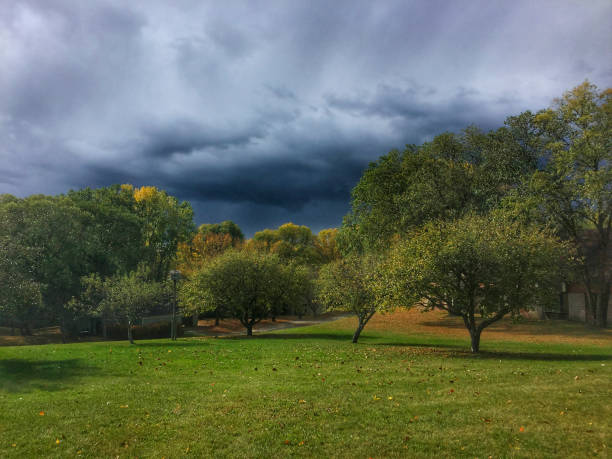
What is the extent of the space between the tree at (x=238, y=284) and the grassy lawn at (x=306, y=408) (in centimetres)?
1522

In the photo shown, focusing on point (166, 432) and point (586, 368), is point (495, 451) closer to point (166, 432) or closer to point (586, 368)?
point (166, 432)

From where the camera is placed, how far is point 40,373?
575 inches

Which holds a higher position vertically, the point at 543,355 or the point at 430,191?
the point at 430,191

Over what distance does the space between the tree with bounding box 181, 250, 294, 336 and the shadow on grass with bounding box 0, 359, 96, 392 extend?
15.2 m

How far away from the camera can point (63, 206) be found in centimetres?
3819

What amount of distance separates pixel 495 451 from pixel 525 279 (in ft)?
40.2

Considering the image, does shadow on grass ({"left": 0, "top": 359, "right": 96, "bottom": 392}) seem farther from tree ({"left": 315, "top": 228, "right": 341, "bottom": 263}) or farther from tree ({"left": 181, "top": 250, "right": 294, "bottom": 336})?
tree ({"left": 315, "top": 228, "right": 341, "bottom": 263})

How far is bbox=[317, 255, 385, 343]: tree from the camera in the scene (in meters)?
25.3

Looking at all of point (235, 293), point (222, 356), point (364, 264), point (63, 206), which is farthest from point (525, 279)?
point (63, 206)

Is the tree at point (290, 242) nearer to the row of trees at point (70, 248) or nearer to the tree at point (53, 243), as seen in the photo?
the row of trees at point (70, 248)

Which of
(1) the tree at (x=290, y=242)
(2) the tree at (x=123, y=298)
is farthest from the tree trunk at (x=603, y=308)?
(1) the tree at (x=290, y=242)

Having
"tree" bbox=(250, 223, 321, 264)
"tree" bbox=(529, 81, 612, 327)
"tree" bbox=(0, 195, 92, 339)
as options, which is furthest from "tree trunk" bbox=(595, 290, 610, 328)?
"tree" bbox=(250, 223, 321, 264)

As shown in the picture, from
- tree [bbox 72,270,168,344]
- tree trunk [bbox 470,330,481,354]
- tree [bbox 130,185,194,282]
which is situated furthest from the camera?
tree [bbox 130,185,194,282]

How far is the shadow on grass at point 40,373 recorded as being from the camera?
1262 centimetres
